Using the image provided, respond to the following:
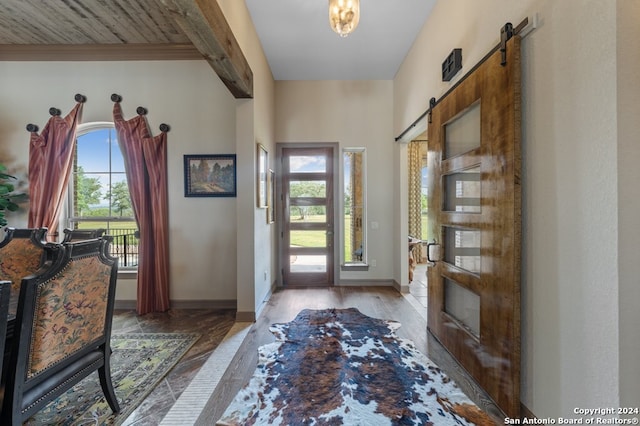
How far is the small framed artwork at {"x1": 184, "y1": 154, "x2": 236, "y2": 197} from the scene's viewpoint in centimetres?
345

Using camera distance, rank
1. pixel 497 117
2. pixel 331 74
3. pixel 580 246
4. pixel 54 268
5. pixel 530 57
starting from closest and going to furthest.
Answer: pixel 580 246
pixel 54 268
pixel 530 57
pixel 497 117
pixel 331 74

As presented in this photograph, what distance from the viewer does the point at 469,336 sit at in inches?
77.3

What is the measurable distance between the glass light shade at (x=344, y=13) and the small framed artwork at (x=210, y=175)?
6.87 ft

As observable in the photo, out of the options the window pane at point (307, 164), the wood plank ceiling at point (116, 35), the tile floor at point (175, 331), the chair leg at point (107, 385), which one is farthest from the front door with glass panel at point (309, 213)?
the chair leg at point (107, 385)

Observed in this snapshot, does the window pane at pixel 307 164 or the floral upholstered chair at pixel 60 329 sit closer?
the floral upholstered chair at pixel 60 329

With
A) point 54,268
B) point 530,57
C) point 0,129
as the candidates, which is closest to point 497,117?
point 530,57

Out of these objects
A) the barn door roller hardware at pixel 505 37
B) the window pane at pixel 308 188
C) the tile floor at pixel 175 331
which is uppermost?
the barn door roller hardware at pixel 505 37

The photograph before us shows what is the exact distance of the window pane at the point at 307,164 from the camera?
4.39 metres

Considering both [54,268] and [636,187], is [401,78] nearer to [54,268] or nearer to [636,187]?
[636,187]

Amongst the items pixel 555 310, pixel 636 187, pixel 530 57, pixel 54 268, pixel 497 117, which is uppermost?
pixel 530 57

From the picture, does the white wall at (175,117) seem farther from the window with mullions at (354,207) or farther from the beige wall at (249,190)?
the window with mullions at (354,207)

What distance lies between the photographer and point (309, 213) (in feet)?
14.5

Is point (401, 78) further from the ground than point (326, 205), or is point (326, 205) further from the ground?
point (401, 78)

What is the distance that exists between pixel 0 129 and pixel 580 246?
5969mm
